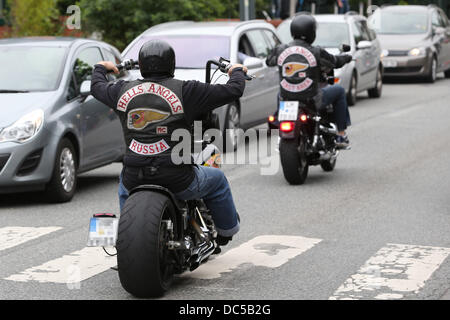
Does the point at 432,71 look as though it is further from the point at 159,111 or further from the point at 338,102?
the point at 159,111

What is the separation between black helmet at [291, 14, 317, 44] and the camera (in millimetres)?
11062

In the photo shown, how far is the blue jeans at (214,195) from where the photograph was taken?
6.84 meters

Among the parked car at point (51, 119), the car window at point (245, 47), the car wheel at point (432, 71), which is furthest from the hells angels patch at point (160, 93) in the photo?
the car wheel at point (432, 71)

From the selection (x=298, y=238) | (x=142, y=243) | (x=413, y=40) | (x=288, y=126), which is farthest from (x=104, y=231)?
(x=413, y=40)

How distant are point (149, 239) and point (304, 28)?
17.1 feet

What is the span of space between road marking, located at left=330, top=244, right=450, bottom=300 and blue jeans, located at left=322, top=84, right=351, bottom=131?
12.4ft

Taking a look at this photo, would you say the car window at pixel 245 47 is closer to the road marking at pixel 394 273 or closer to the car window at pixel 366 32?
the car window at pixel 366 32

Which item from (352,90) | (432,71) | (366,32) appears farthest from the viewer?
(432,71)

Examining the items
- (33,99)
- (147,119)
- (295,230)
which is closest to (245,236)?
(295,230)

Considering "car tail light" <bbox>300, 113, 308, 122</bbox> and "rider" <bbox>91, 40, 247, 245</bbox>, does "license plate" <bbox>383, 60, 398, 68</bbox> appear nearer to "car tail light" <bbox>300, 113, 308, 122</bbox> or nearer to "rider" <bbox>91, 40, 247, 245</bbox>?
"car tail light" <bbox>300, 113, 308, 122</bbox>

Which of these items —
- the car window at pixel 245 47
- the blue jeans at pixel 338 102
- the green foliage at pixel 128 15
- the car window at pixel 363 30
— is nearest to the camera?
the blue jeans at pixel 338 102

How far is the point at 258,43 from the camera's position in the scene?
52.7ft

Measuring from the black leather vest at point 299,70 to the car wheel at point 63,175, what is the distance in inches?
91.4

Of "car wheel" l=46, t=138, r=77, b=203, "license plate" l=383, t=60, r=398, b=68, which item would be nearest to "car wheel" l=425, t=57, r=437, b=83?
"license plate" l=383, t=60, r=398, b=68
